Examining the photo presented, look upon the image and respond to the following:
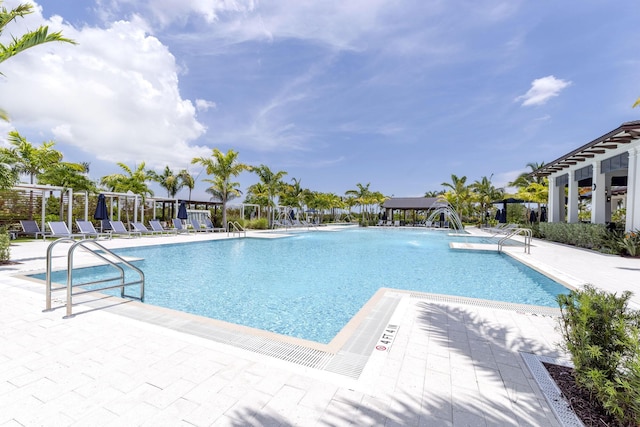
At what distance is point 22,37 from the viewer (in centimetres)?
605

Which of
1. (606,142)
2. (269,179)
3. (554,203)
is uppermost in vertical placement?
(606,142)

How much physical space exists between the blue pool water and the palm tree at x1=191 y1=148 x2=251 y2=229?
11.3 metres

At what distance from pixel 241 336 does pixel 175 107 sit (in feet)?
54.8

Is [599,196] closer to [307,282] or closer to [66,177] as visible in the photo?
[307,282]

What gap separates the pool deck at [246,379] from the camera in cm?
218

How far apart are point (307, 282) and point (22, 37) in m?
8.44

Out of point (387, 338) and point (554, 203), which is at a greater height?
point (554, 203)

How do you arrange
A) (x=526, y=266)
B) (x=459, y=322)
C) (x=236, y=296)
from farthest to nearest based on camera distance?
(x=526, y=266) < (x=236, y=296) < (x=459, y=322)

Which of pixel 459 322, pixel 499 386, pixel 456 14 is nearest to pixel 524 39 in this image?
pixel 456 14

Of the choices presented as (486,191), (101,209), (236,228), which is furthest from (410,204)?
(101,209)

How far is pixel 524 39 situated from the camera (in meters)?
13.1

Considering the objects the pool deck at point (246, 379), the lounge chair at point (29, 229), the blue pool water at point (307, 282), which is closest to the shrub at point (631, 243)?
the blue pool water at point (307, 282)

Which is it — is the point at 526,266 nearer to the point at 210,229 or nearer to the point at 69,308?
the point at 69,308

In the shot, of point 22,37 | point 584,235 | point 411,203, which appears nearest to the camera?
point 22,37
